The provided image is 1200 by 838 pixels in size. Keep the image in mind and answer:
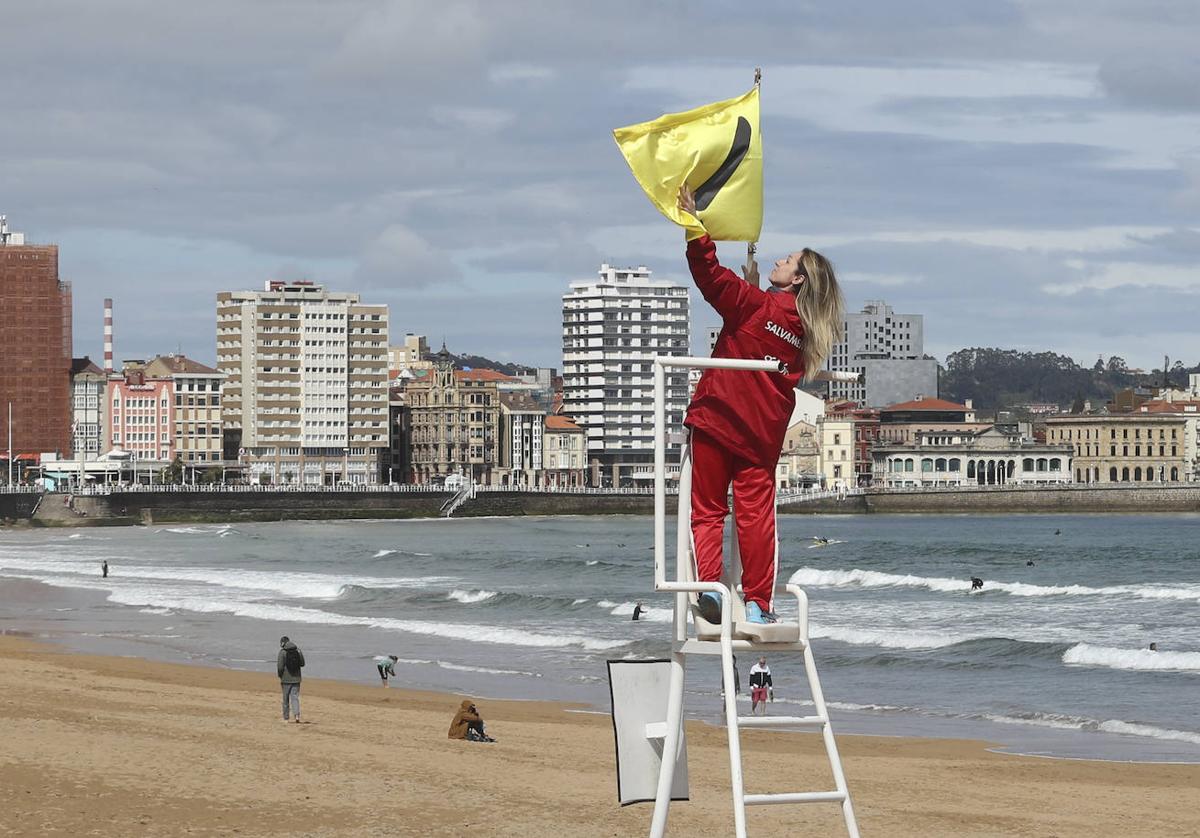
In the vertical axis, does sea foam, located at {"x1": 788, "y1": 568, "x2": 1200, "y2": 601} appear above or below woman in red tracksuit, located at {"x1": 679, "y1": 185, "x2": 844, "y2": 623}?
below

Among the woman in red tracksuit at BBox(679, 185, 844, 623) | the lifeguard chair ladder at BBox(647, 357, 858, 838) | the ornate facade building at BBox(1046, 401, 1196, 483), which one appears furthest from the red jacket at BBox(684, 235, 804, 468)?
the ornate facade building at BBox(1046, 401, 1196, 483)

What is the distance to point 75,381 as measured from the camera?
15088 centimetres

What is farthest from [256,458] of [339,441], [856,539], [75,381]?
[856,539]

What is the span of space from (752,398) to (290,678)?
1461 cm

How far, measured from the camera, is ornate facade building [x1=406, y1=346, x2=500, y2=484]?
15325cm

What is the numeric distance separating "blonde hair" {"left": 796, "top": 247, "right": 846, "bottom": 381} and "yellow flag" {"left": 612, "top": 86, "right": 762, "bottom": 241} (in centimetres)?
21

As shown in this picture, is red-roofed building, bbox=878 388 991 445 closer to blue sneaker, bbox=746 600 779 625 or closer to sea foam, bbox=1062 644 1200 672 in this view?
sea foam, bbox=1062 644 1200 672

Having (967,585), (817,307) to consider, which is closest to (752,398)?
(817,307)

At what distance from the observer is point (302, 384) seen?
153 meters

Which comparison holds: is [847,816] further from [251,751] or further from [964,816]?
[251,751]

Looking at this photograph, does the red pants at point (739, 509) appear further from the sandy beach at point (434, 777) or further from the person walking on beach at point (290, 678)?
the person walking on beach at point (290, 678)

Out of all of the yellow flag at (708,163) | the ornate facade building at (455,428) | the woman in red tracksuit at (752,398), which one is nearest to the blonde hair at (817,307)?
the woman in red tracksuit at (752,398)

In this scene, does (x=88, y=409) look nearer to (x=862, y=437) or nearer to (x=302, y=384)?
(x=302, y=384)

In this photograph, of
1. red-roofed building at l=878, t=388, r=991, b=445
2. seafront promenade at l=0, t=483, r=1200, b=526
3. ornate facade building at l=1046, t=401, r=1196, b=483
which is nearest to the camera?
seafront promenade at l=0, t=483, r=1200, b=526
